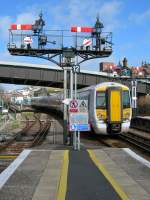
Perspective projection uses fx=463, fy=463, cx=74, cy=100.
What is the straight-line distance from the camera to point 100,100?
27.3m

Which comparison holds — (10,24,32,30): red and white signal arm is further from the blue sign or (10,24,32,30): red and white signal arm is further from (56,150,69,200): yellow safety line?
(56,150,69,200): yellow safety line

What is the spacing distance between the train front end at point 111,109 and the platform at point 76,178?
451 inches

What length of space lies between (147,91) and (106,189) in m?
54.0

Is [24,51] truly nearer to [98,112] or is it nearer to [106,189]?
[98,112]

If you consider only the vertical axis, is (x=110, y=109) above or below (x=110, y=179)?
above

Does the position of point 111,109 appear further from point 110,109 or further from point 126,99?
point 126,99

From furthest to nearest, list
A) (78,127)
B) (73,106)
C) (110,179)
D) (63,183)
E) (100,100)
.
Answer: (100,100)
(73,106)
(78,127)
(110,179)
(63,183)

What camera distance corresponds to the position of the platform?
8.61 metres

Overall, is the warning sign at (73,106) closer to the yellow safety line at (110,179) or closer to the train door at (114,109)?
the yellow safety line at (110,179)

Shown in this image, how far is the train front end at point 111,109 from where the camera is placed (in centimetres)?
2695

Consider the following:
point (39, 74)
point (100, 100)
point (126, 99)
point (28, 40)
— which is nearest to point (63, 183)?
point (28, 40)

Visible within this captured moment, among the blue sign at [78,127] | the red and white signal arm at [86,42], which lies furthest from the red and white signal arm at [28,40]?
the blue sign at [78,127]

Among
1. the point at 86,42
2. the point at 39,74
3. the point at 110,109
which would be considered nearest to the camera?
the point at 86,42

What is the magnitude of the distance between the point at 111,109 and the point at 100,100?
2.93 ft
